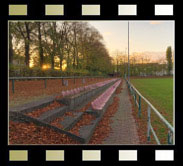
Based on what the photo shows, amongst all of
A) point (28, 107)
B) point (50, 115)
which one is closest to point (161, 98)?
point (50, 115)

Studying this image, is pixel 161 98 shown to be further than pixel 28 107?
Yes

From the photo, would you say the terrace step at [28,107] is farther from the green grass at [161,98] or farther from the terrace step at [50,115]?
the green grass at [161,98]

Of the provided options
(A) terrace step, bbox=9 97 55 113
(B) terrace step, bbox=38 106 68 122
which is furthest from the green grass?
(A) terrace step, bbox=9 97 55 113

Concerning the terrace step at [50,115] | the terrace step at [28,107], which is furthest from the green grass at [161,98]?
the terrace step at [28,107]

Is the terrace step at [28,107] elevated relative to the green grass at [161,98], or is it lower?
elevated

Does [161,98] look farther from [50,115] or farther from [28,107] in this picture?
[28,107]

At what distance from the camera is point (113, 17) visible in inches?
94.1

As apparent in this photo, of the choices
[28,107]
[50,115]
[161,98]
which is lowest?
[161,98]

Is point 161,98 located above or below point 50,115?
below

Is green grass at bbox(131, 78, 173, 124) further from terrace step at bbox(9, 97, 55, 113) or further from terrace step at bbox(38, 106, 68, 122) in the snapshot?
terrace step at bbox(9, 97, 55, 113)

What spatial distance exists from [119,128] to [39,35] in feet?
19.8
